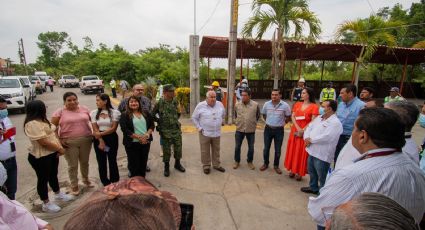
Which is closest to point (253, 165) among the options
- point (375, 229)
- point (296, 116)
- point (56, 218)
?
point (296, 116)

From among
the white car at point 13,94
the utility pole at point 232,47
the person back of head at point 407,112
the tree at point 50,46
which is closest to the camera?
the person back of head at point 407,112

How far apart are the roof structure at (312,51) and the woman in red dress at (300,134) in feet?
20.9

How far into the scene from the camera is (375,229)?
26.2 inches

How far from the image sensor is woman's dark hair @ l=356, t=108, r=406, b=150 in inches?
58.8

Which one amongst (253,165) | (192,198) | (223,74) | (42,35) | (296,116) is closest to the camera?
(192,198)

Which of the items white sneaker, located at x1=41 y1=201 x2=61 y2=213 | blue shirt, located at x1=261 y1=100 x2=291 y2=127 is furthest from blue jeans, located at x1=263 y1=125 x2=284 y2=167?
white sneaker, located at x1=41 y1=201 x2=61 y2=213

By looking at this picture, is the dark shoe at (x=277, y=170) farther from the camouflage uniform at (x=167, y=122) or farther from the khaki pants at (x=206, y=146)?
the camouflage uniform at (x=167, y=122)

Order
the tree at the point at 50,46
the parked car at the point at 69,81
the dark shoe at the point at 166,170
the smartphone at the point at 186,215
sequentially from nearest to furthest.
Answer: the smartphone at the point at 186,215
the dark shoe at the point at 166,170
the parked car at the point at 69,81
the tree at the point at 50,46

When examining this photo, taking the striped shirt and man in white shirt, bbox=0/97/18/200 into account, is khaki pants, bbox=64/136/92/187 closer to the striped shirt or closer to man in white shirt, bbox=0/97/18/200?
man in white shirt, bbox=0/97/18/200

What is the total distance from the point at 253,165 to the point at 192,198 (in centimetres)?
167

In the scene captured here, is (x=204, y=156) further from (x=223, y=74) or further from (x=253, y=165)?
(x=223, y=74)

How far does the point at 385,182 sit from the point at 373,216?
0.89 meters

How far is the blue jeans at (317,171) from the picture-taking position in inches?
132

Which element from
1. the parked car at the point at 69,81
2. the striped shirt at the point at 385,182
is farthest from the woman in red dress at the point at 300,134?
the parked car at the point at 69,81
